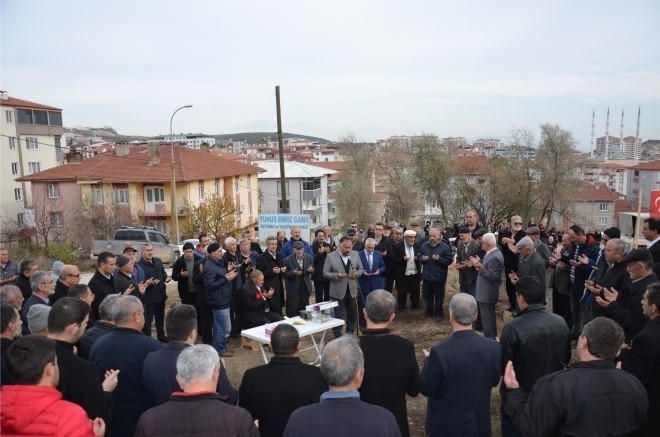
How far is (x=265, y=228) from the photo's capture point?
14.2 m

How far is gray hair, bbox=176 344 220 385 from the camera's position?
2.68 meters

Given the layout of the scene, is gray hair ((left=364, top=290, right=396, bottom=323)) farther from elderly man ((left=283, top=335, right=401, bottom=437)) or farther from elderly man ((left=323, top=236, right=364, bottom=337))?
elderly man ((left=323, top=236, right=364, bottom=337))

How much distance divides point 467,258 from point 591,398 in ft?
19.4

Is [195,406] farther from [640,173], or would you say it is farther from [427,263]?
[640,173]

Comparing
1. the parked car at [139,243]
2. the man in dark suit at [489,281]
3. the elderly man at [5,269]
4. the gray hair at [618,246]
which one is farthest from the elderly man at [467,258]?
the parked car at [139,243]

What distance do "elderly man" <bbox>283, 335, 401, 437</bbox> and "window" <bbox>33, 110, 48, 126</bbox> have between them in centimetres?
5401

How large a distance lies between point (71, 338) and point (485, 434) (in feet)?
10.3

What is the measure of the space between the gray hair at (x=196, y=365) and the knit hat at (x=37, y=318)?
1916 millimetres

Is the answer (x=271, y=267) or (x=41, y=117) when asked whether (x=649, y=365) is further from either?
(x=41, y=117)

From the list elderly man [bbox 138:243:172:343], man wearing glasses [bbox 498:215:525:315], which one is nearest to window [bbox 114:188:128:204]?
elderly man [bbox 138:243:172:343]

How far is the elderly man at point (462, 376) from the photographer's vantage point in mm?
3527

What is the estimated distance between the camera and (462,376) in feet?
11.5

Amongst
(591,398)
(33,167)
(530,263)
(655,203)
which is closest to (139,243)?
(530,263)

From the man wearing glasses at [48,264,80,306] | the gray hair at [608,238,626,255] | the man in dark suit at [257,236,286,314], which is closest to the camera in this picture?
the gray hair at [608,238,626,255]
